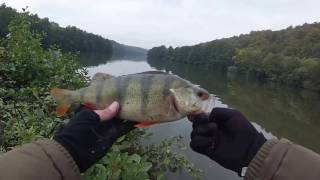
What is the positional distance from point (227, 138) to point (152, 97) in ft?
1.89

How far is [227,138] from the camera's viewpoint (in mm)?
2873

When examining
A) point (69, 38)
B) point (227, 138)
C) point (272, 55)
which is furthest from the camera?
point (69, 38)

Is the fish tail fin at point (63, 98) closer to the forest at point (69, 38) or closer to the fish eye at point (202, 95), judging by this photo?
the fish eye at point (202, 95)

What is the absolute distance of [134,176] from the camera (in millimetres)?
5312

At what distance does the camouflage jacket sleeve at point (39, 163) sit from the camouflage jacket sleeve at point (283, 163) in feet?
3.17

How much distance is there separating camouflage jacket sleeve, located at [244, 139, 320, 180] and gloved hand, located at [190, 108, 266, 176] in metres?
0.33

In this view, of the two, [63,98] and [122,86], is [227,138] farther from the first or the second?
[63,98]

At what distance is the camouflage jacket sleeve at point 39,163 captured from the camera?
6.54 feet

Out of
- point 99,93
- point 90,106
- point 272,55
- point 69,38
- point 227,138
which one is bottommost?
point 272,55

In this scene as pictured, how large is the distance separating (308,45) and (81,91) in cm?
10788

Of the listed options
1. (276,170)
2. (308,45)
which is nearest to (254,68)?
→ (308,45)

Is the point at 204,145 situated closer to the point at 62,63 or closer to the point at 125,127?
the point at 125,127

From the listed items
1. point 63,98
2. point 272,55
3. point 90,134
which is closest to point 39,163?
point 90,134

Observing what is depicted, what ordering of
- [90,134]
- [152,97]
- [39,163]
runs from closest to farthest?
[39,163] < [90,134] < [152,97]
